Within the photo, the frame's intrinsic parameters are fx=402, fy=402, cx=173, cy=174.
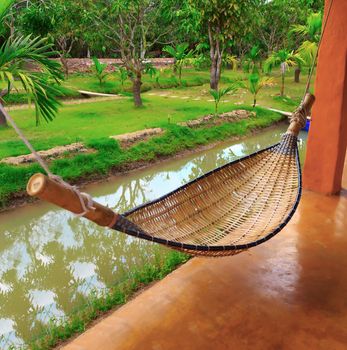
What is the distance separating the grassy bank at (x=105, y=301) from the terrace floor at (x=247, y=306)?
26 cm

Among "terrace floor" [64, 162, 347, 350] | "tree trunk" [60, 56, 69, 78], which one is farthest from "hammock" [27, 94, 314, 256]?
"tree trunk" [60, 56, 69, 78]

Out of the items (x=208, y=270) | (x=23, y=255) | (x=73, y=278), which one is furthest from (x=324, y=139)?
A: (x=23, y=255)

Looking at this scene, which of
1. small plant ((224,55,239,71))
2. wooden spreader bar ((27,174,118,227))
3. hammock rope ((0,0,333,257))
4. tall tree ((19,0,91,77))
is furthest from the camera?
small plant ((224,55,239,71))

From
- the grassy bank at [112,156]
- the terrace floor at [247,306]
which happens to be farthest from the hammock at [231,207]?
the grassy bank at [112,156]

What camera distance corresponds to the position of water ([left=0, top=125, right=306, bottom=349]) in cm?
240

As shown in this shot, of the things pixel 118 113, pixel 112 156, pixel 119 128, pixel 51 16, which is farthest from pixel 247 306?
pixel 118 113

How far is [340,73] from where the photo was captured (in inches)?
118

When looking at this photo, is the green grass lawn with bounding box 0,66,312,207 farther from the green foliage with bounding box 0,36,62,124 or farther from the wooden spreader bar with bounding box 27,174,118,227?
the wooden spreader bar with bounding box 27,174,118,227

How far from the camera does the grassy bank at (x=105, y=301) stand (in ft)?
6.55

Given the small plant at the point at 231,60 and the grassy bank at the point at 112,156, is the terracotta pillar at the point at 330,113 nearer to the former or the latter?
the grassy bank at the point at 112,156

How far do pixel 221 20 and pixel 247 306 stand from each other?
716 centimetres

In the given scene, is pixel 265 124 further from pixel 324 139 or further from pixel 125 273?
pixel 125 273

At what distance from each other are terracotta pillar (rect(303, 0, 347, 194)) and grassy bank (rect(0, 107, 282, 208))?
7.60 ft

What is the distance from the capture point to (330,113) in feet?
10.2
